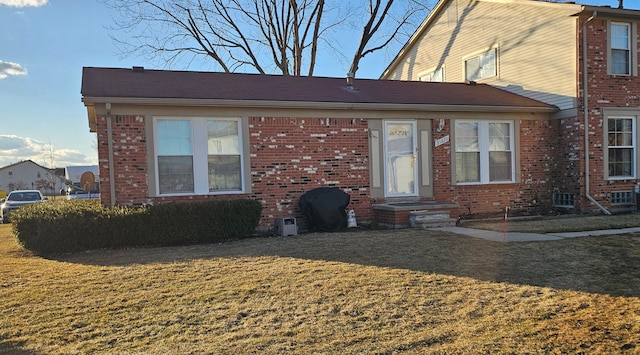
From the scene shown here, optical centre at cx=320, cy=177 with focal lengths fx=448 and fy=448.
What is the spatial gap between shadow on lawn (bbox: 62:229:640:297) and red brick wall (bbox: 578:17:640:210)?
174 inches

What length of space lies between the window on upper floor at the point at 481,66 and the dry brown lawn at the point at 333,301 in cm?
947

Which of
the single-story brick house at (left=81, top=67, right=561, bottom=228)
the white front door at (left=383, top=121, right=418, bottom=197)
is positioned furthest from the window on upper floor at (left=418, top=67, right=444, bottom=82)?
the white front door at (left=383, top=121, right=418, bottom=197)

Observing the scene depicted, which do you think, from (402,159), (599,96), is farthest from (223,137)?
(599,96)

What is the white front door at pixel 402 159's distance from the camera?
456 inches

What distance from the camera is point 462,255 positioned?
22.9ft

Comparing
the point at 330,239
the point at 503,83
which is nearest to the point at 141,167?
the point at 330,239

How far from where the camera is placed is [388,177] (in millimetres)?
11531

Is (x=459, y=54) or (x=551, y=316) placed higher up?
(x=459, y=54)

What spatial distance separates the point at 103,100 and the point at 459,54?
42.7 ft

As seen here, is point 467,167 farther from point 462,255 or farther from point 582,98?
point 462,255

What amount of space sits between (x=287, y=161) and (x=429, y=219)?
357cm

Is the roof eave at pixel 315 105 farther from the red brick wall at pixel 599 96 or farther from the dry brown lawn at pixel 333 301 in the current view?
the dry brown lawn at pixel 333 301

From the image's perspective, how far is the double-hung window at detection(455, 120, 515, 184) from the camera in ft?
39.7

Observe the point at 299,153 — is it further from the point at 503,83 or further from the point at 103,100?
the point at 503,83
